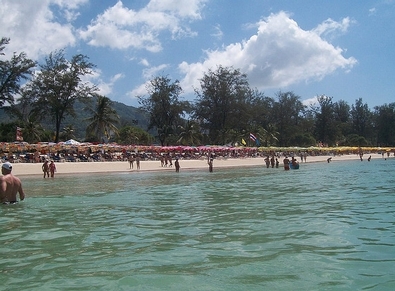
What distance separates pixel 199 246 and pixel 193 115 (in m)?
74.8

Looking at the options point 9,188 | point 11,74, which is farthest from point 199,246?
point 11,74

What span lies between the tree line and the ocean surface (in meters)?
43.5

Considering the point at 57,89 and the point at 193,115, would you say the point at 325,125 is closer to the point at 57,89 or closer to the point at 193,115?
the point at 193,115

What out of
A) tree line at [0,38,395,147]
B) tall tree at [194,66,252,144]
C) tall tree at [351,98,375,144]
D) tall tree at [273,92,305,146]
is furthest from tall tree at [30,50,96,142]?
tall tree at [351,98,375,144]

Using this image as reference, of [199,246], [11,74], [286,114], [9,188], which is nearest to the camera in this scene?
[199,246]

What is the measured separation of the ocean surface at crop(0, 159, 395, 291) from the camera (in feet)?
16.8

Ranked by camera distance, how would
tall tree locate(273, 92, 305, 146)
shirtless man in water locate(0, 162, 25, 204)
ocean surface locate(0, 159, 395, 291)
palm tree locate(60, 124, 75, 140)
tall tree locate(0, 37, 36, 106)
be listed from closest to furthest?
ocean surface locate(0, 159, 395, 291)
shirtless man in water locate(0, 162, 25, 204)
tall tree locate(0, 37, 36, 106)
palm tree locate(60, 124, 75, 140)
tall tree locate(273, 92, 305, 146)

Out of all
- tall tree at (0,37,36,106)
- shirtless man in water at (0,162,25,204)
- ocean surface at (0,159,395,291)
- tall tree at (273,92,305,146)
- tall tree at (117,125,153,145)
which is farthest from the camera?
tall tree at (273,92,305,146)

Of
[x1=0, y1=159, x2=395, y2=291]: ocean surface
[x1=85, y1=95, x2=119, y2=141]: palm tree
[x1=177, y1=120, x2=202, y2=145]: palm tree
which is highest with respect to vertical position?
[x1=85, y1=95, x2=119, y2=141]: palm tree

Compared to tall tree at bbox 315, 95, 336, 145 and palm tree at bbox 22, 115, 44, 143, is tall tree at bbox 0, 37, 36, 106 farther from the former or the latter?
tall tree at bbox 315, 95, 336, 145

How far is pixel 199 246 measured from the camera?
699cm

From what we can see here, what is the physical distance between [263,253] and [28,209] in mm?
8178

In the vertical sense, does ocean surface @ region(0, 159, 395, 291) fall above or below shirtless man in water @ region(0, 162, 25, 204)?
below

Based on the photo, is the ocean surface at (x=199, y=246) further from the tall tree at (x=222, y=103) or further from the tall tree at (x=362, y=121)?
the tall tree at (x=362, y=121)
